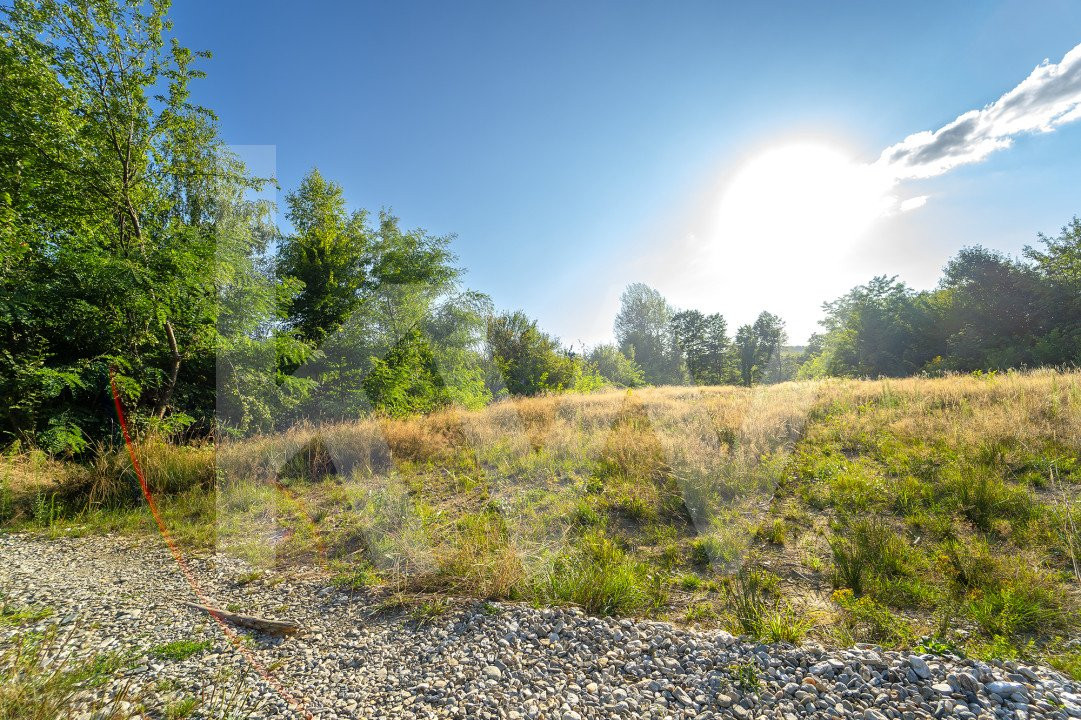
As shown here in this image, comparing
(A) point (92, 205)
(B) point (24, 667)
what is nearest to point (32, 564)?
(B) point (24, 667)

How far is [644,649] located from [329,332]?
13754mm

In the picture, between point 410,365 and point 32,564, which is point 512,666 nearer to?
point 32,564

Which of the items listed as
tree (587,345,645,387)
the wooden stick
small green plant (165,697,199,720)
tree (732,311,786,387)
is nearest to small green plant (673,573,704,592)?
the wooden stick

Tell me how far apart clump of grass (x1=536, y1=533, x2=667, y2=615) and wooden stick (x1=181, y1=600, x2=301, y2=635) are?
6.66ft

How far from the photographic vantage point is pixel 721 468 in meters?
5.49

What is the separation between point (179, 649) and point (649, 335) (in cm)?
4760

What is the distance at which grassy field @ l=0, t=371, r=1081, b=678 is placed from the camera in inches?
118

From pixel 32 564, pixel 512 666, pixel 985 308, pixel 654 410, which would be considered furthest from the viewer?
pixel 985 308

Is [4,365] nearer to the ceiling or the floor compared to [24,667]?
nearer to the ceiling

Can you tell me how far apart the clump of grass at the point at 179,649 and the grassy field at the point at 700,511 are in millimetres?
1134

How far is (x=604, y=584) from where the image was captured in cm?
331

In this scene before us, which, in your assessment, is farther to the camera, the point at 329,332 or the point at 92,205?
the point at 329,332

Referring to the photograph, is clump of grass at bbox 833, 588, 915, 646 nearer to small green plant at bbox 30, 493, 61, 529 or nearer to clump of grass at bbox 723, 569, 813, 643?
clump of grass at bbox 723, 569, 813, 643

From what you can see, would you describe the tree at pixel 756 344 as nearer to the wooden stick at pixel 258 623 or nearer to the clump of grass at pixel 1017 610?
the clump of grass at pixel 1017 610
